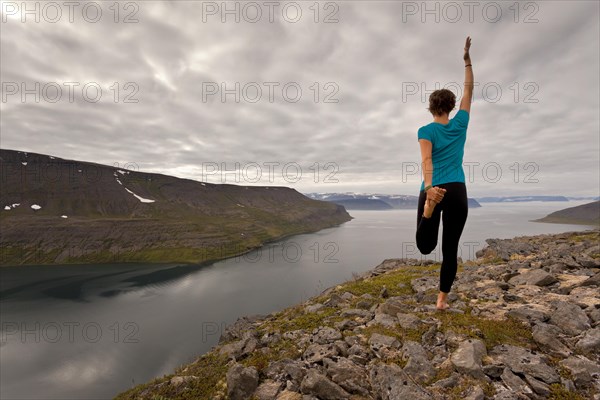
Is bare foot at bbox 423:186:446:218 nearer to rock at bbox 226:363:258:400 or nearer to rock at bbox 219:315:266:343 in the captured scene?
rock at bbox 226:363:258:400

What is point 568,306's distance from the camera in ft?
23.1

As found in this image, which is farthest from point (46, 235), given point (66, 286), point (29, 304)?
point (29, 304)

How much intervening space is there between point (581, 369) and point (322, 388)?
473cm

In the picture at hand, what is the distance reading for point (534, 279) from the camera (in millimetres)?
10578

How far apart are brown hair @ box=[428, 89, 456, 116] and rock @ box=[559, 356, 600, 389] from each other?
5320mm

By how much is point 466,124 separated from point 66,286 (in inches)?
5326

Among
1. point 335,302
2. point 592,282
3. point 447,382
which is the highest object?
point 592,282

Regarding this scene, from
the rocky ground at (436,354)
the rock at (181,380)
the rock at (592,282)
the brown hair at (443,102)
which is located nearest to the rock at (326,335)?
the rocky ground at (436,354)

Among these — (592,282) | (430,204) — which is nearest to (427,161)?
(430,204)

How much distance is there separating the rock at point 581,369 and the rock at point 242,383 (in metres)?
6.26

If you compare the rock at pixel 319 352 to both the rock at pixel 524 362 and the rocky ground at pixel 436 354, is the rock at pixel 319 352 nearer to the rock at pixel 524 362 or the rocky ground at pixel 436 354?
the rocky ground at pixel 436 354

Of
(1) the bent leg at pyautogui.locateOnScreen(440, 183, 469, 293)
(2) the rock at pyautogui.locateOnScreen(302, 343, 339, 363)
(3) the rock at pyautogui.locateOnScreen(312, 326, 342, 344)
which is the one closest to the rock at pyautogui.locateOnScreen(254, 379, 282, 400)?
(2) the rock at pyautogui.locateOnScreen(302, 343, 339, 363)

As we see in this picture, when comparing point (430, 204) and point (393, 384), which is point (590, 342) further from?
point (430, 204)

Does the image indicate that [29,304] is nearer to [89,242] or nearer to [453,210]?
[89,242]
